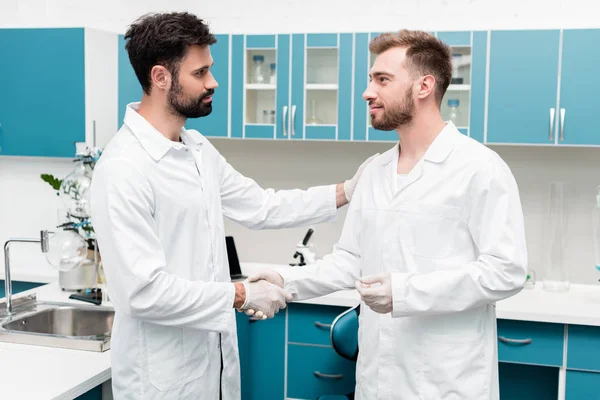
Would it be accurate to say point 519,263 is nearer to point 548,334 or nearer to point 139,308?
point 139,308

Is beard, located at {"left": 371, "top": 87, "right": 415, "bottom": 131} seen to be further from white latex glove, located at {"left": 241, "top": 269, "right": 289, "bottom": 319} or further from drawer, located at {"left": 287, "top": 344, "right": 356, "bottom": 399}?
drawer, located at {"left": 287, "top": 344, "right": 356, "bottom": 399}

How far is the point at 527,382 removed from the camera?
3.56 metres

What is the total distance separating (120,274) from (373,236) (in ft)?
2.44

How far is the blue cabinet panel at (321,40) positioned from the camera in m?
3.47

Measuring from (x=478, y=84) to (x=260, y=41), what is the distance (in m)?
1.11

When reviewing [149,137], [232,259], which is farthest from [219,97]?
[149,137]

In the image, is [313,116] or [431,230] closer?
[431,230]

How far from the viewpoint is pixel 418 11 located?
12.1 ft

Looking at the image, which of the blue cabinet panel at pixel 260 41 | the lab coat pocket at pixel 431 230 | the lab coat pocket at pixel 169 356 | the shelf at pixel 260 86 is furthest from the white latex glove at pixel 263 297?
the blue cabinet panel at pixel 260 41

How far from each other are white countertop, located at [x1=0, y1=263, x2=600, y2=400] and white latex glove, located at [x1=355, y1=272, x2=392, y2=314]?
0.83m

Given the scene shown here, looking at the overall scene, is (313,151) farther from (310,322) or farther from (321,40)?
(310,322)

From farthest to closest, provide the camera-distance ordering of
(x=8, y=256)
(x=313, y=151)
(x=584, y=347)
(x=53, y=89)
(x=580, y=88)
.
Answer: (x=313, y=151), (x=53, y=89), (x=580, y=88), (x=584, y=347), (x=8, y=256)

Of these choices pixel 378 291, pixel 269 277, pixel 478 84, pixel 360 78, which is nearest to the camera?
pixel 378 291

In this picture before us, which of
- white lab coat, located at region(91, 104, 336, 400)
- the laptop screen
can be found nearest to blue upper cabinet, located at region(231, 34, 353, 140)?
the laptop screen
